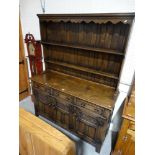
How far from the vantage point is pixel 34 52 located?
2.20 metres

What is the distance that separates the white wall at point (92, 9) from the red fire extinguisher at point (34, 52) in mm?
186

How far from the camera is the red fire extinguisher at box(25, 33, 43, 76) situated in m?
2.16

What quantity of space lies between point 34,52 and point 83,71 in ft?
3.18

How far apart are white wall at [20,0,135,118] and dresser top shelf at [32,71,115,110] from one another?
0.88 ft

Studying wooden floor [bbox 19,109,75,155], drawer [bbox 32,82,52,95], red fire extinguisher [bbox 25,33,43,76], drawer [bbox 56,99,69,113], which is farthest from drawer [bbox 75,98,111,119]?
red fire extinguisher [bbox 25,33,43,76]

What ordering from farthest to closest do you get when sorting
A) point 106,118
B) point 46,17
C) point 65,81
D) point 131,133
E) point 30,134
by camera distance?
point 65,81, point 46,17, point 106,118, point 131,133, point 30,134

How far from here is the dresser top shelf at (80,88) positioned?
4.93ft

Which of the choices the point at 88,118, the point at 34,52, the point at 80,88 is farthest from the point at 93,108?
the point at 34,52

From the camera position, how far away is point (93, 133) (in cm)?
165

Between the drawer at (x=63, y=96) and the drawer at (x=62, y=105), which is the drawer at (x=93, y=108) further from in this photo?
the drawer at (x=62, y=105)

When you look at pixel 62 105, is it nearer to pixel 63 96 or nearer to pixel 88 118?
pixel 63 96
